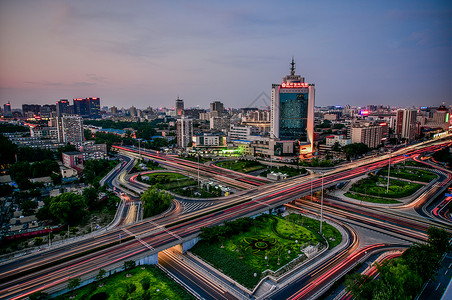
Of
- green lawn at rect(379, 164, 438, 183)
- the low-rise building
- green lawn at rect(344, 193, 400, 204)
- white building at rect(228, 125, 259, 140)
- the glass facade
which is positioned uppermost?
the glass facade

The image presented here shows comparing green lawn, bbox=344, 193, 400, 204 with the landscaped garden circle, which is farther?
green lawn, bbox=344, 193, 400, 204

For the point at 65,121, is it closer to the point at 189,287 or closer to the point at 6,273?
the point at 6,273

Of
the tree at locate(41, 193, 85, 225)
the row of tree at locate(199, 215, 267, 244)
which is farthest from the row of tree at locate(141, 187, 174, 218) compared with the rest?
the row of tree at locate(199, 215, 267, 244)

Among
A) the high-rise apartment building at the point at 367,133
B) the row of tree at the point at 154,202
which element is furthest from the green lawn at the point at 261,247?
the high-rise apartment building at the point at 367,133

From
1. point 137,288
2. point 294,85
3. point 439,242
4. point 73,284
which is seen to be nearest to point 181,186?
point 137,288

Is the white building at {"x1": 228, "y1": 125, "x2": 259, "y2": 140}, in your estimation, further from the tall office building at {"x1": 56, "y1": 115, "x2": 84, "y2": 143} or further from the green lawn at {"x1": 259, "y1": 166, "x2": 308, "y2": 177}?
the tall office building at {"x1": 56, "y1": 115, "x2": 84, "y2": 143}

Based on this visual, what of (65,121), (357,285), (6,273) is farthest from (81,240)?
(65,121)
